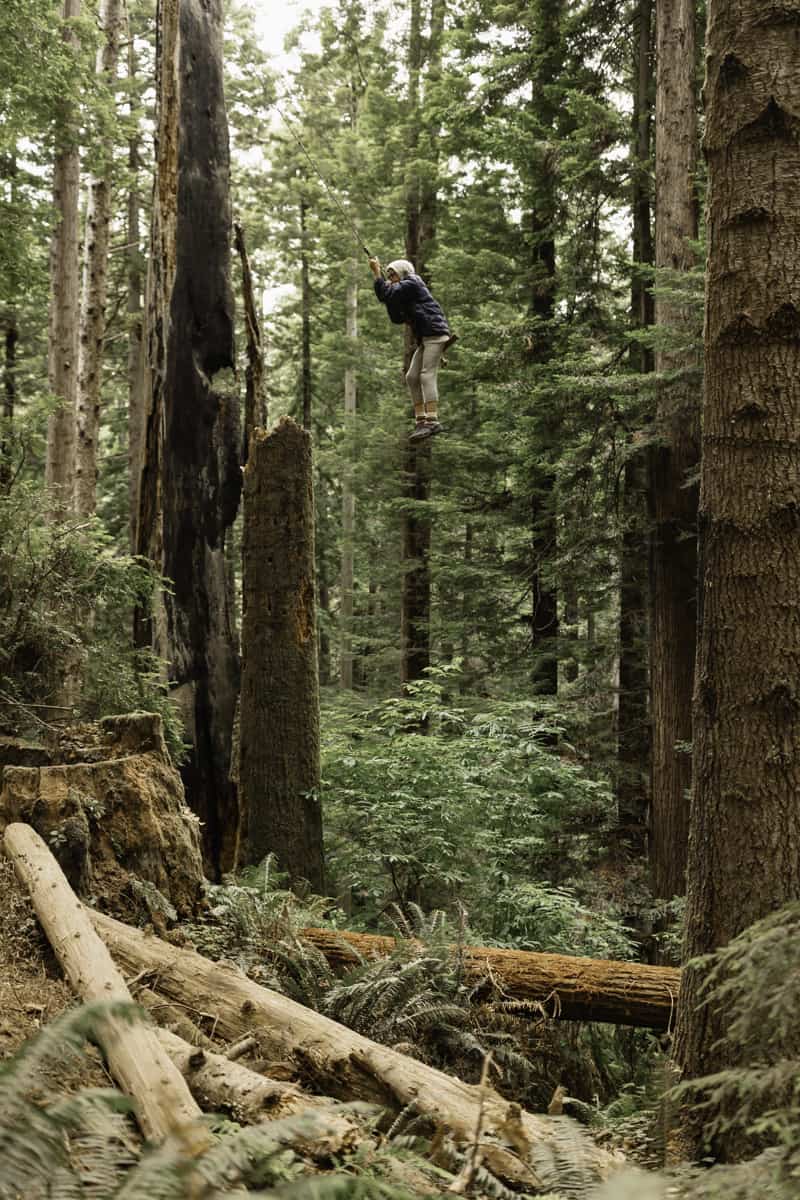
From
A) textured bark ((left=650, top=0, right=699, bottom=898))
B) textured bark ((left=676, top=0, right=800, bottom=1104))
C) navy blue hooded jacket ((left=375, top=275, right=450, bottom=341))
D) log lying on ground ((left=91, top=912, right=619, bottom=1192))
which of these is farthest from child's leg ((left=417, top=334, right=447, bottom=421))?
log lying on ground ((left=91, top=912, right=619, bottom=1192))

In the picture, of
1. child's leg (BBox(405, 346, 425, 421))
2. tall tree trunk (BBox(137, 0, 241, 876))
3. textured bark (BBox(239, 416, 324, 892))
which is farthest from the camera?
child's leg (BBox(405, 346, 425, 421))

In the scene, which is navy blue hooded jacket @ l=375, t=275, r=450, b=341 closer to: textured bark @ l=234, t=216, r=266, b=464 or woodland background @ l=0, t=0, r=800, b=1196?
woodland background @ l=0, t=0, r=800, b=1196

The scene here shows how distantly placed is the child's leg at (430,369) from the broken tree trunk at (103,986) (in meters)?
8.00

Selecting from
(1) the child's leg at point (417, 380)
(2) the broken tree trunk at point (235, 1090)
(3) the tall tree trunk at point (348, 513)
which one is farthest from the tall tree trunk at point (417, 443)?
(2) the broken tree trunk at point (235, 1090)

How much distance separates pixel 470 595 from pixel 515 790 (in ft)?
25.7

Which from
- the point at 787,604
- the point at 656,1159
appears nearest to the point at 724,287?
the point at 787,604

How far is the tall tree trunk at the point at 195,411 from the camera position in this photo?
8547mm

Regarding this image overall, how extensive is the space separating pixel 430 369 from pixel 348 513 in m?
12.9

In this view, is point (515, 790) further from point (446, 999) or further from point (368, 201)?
point (368, 201)

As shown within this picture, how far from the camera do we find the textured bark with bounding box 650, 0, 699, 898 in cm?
1048

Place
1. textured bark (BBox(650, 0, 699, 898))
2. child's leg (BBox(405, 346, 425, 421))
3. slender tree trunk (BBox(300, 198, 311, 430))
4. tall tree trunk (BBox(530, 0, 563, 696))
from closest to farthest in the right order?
textured bark (BBox(650, 0, 699, 898)) < child's leg (BBox(405, 346, 425, 421)) < tall tree trunk (BBox(530, 0, 563, 696)) < slender tree trunk (BBox(300, 198, 311, 430))

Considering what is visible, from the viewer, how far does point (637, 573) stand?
13125 mm

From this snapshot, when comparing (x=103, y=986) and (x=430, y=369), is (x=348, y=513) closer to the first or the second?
(x=430, y=369)

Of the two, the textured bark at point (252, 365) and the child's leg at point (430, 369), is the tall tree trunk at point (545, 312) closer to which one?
the child's leg at point (430, 369)
